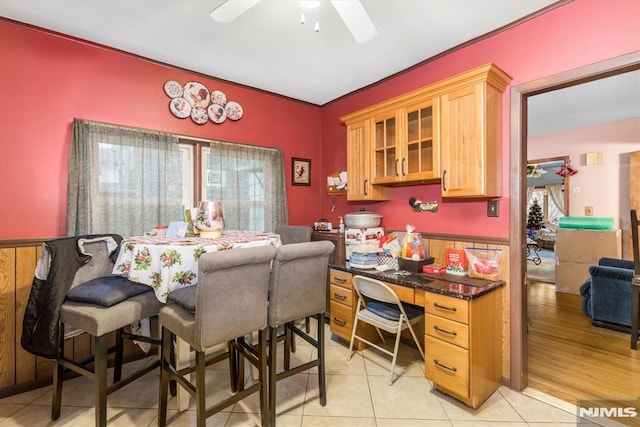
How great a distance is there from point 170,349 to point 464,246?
2292 millimetres

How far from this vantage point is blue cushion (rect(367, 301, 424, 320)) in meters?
2.29

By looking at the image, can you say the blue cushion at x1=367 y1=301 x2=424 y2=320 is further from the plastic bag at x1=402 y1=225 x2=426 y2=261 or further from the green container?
the green container

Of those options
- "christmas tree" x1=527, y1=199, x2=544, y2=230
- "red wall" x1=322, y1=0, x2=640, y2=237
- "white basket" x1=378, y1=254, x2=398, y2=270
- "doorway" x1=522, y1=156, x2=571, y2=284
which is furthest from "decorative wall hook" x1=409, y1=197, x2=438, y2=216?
"christmas tree" x1=527, y1=199, x2=544, y2=230

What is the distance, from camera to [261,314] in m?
1.64

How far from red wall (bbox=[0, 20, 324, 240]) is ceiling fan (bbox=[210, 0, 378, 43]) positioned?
4.88 feet

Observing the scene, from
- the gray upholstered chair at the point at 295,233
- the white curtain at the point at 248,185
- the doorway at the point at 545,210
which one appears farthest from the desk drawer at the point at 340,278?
the doorway at the point at 545,210

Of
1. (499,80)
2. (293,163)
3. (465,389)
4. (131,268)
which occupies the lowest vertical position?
(465,389)

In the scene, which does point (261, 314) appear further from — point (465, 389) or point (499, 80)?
point (499, 80)

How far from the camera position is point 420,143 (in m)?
2.53

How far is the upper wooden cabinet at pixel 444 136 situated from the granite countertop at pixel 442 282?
2.07ft

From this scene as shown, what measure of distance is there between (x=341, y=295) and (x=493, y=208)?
1.47 meters

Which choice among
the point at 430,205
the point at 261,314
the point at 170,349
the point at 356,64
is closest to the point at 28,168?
the point at 170,349

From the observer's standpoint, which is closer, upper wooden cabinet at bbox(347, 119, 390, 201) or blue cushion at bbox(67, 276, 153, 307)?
blue cushion at bbox(67, 276, 153, 307)

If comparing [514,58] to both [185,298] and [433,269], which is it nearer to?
[433,269]
